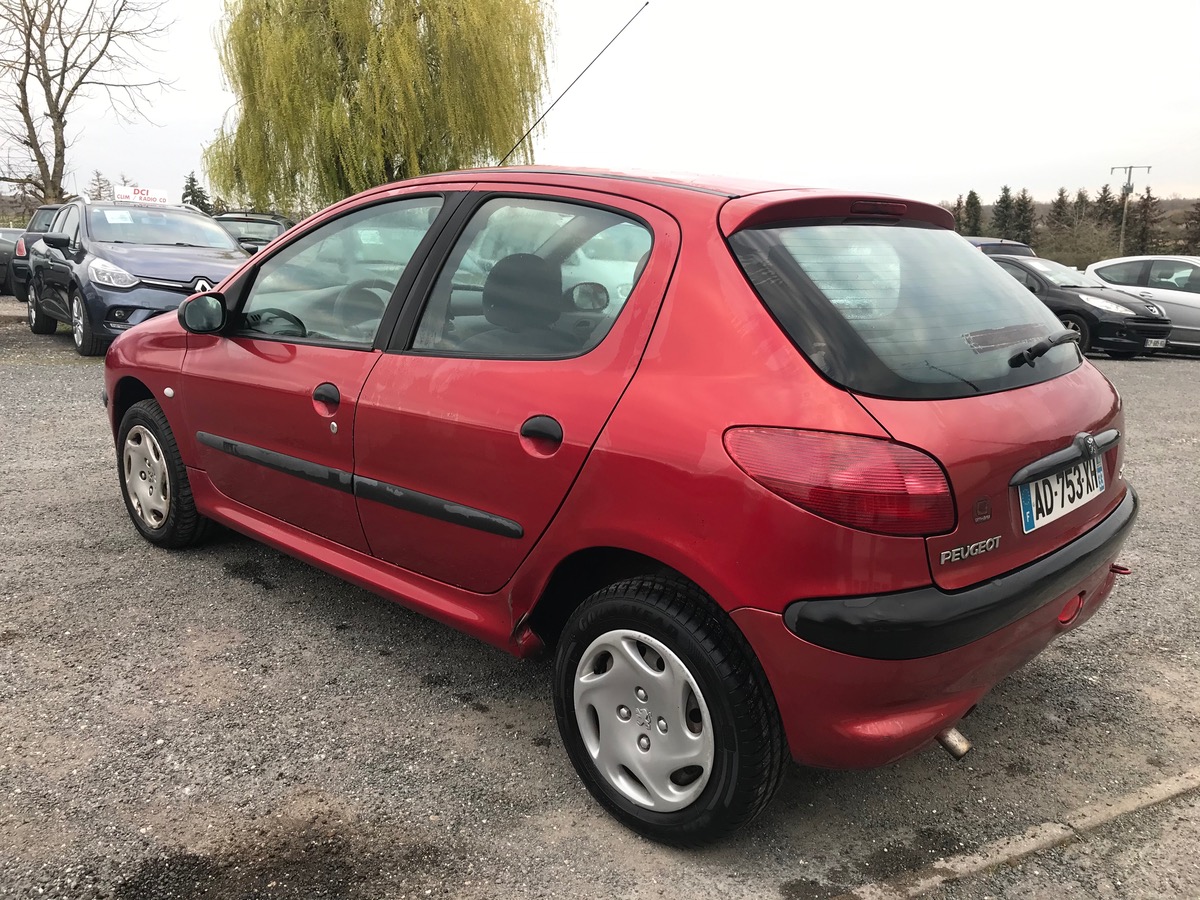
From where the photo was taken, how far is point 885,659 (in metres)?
1.91

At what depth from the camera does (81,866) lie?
213 cm

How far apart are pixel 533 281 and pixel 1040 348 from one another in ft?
4.40

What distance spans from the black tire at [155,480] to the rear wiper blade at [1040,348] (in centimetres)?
313

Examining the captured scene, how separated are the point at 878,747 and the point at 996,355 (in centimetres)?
97

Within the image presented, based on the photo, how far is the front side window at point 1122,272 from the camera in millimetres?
14008

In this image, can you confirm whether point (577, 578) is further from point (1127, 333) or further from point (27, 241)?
point (27, 241)

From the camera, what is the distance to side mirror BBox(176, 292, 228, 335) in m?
3.38

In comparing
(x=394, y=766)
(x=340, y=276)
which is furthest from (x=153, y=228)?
(x=394, y=766)

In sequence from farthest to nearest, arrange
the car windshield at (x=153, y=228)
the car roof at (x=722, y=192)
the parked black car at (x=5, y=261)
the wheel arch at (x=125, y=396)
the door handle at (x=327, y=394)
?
the parked black car at (x=5, y=261), the car windshield at (x=153, y=228), the wheel arch at (x=125, y=396), the door handle at (x=327, y=394), the car roof at (x=722, y=192)

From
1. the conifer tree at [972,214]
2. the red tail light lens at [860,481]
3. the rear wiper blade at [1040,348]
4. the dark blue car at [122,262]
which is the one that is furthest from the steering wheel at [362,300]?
the conifer tree at [972,214]

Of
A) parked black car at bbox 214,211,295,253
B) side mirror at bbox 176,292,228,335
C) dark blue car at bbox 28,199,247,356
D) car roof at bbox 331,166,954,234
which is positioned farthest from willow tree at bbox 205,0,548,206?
car roof at bbox 331,166,954,234

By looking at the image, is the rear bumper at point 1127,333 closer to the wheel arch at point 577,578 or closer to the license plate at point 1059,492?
the license plate at point 1059,492

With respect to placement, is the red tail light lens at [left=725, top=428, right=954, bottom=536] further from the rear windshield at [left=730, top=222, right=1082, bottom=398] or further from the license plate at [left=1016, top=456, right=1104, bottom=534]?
the license plate at [left=1016, top=456, right=1104, bottom=534]

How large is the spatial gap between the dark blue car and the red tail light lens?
26.1 feet
